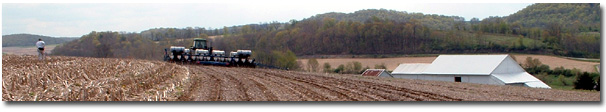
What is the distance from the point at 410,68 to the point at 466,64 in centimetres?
352

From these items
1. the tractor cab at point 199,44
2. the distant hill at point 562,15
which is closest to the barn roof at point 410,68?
the distant hill at point 562,15

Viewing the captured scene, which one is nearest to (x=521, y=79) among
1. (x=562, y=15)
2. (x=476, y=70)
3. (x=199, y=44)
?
(x=476, y=70)

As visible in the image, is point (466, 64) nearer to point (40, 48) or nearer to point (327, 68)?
point (327, 68)

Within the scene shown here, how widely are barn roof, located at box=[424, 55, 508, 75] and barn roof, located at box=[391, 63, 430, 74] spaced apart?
1.78ft

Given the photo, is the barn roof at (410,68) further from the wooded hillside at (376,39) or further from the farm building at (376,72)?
the wooded hillside at (376,39)

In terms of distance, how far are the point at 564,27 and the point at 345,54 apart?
13.5m

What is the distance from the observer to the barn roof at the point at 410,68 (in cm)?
3312

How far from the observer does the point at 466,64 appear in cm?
3158

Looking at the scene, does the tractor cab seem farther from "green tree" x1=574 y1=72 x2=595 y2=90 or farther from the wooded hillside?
"green tree" x1=574 y1=72 x2=595 y2=90

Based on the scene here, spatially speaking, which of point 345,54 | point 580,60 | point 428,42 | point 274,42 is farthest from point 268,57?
point 580,60

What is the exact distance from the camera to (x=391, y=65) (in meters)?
35.7

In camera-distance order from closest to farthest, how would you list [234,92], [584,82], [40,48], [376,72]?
[234,92], [40,48], [584,82], [376,72]

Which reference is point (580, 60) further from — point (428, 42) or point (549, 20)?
point (428, 42)

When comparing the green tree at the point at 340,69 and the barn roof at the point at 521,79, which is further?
the green tree at the point at 340,69
